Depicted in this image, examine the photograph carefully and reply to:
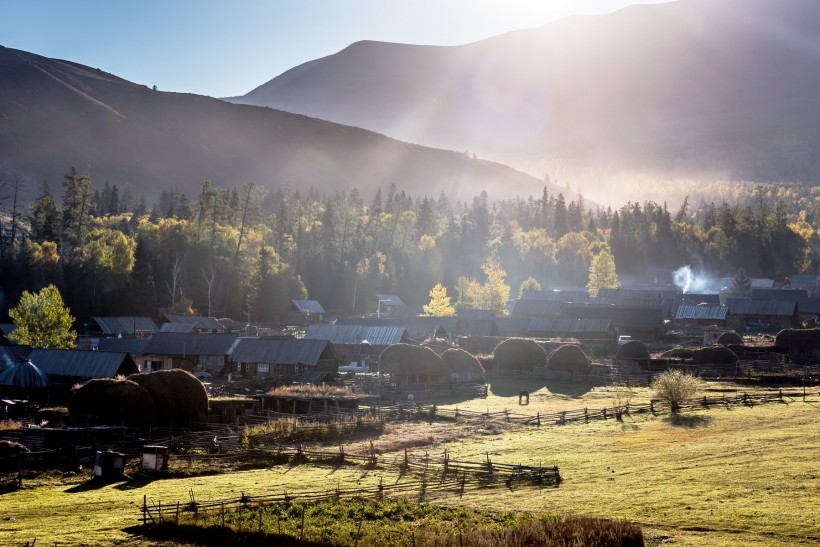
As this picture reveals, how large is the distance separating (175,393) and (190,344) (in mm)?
27713

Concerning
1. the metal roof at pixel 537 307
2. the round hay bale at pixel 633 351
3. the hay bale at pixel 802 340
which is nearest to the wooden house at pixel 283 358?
the round hay bale at pixel 633 351

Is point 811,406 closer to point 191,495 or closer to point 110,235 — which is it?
point 191,495

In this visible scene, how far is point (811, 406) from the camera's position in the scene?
170 feet

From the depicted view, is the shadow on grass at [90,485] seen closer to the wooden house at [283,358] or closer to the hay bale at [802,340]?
the wooden house at [283,358]

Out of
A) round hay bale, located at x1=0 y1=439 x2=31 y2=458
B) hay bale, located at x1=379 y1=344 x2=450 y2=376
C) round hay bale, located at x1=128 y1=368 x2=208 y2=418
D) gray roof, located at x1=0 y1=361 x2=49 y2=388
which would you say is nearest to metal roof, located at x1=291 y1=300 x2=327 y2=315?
hay bale, located at x1=379 y1=344 x2=450 y2=376

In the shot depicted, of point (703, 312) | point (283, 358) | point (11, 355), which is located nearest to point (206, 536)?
point (11, 355)

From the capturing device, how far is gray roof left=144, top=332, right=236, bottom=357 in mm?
72875

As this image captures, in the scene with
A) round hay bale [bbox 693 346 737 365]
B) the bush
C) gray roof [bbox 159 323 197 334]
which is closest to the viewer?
the bush

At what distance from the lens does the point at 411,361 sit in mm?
65688

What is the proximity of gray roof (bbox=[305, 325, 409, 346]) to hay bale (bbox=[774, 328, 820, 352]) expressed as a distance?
35933mm

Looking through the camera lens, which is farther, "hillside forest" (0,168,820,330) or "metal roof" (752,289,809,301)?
"metal roof" (752,289,809,301)

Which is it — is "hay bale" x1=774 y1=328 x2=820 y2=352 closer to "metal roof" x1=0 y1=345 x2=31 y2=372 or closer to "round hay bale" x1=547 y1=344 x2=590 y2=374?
"round hay bale" x1=547 y1=344 x2=590 y2=374

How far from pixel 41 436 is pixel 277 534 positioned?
17.6 metres

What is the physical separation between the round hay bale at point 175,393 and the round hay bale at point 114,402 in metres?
0.85
